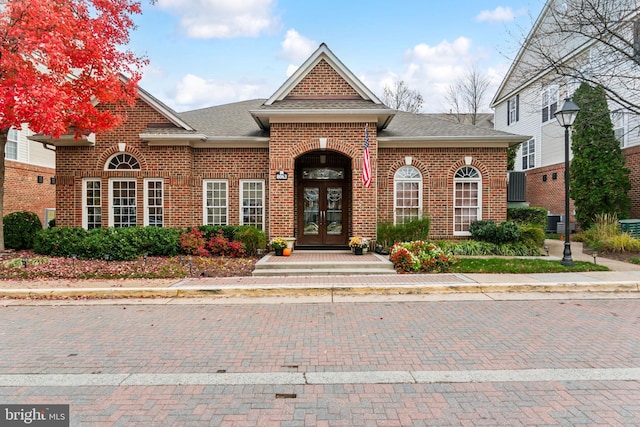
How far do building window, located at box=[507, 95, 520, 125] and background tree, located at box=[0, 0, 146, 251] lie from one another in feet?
81.4

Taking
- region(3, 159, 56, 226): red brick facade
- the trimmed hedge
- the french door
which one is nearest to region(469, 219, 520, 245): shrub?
the french door

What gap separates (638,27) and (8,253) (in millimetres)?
22047

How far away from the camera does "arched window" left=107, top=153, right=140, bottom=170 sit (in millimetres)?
13547

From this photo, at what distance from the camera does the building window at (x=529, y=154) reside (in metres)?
25.2

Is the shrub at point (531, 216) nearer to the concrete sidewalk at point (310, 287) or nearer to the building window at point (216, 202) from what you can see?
the concrete sidewalk at point (310, 287)

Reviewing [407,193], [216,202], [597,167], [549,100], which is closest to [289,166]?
[216,202]

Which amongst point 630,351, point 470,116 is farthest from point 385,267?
point 470,116

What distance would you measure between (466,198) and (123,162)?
12.7m

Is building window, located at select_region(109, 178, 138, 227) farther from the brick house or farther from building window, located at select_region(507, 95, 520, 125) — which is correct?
building window, located at select_region(507, 95, 520, 125)

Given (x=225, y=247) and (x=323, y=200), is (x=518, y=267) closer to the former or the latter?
(x=323, y=200)

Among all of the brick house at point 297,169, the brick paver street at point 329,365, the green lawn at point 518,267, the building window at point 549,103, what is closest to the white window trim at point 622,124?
the building window at point 549,103

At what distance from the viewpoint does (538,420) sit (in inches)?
127

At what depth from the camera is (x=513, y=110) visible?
2747 centimetres

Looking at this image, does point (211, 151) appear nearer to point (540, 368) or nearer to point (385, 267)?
point (385, 267)
